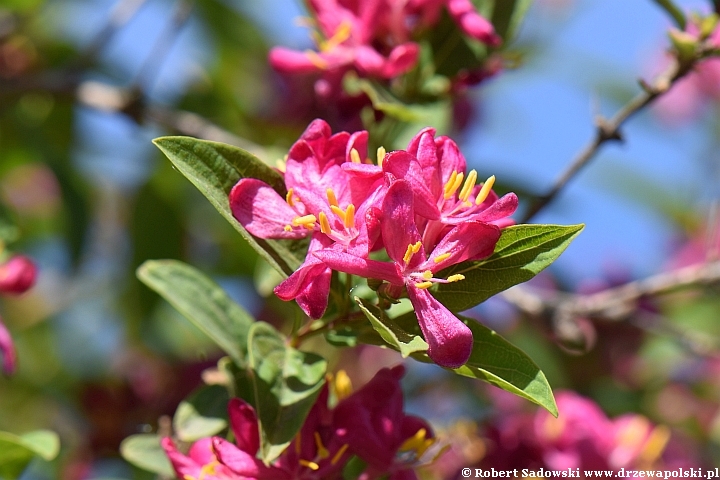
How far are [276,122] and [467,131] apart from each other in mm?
716

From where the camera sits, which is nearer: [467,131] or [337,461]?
[337,461]

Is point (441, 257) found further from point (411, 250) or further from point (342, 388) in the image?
point (342, 388)

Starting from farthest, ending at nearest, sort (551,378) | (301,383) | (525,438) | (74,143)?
(74,143)
(551,378)
(525,438)
(301,383)

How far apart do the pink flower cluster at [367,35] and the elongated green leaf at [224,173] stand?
0.53 m

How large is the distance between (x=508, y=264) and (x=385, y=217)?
0.21 meters

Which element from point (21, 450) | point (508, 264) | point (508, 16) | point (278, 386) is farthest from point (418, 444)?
point (508, 16)

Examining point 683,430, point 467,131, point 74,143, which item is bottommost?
point 683,430

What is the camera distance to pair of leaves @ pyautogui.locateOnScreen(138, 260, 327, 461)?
120cm

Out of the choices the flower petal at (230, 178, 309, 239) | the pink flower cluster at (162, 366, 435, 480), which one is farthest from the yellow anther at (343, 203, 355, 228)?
the pink flower cluster at (162, 366, 435, 480)

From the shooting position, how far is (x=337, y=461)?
1.30 metres

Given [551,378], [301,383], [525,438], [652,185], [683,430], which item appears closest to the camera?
[301,383]

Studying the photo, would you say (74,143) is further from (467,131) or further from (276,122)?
(467,131)

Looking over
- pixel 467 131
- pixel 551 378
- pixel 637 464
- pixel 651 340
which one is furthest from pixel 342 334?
pixel 651 340

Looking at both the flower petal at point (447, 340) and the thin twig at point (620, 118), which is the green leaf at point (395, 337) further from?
the thin twig at point (620, 118)
